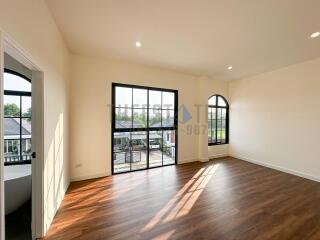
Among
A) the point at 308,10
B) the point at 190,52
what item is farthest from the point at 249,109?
the point at 308,10

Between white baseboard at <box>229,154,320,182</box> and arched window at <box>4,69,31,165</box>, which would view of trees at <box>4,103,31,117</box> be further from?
white baseboard at <box>229,154,320,182</box>

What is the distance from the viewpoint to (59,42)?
8.34ft

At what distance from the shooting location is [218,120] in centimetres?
573

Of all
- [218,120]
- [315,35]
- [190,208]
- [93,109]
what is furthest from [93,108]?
[315,35]

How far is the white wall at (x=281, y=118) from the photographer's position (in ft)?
12.1

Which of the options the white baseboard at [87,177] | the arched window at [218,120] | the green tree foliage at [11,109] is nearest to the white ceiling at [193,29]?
the green tree foliage at [11,109]

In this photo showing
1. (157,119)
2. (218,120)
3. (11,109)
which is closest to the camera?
→ (11,109)

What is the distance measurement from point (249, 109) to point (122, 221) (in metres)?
4.81

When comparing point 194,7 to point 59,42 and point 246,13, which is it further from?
point 59,42

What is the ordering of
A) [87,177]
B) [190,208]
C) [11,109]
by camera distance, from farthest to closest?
[87,177] → [11,109] → [190,208]

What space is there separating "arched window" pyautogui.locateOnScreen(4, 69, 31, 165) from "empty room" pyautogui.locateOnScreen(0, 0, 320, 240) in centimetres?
2

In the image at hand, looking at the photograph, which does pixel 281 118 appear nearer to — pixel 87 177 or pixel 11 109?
pixel 87 177

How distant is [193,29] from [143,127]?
2.59 meters

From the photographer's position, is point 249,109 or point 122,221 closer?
point 122,221
